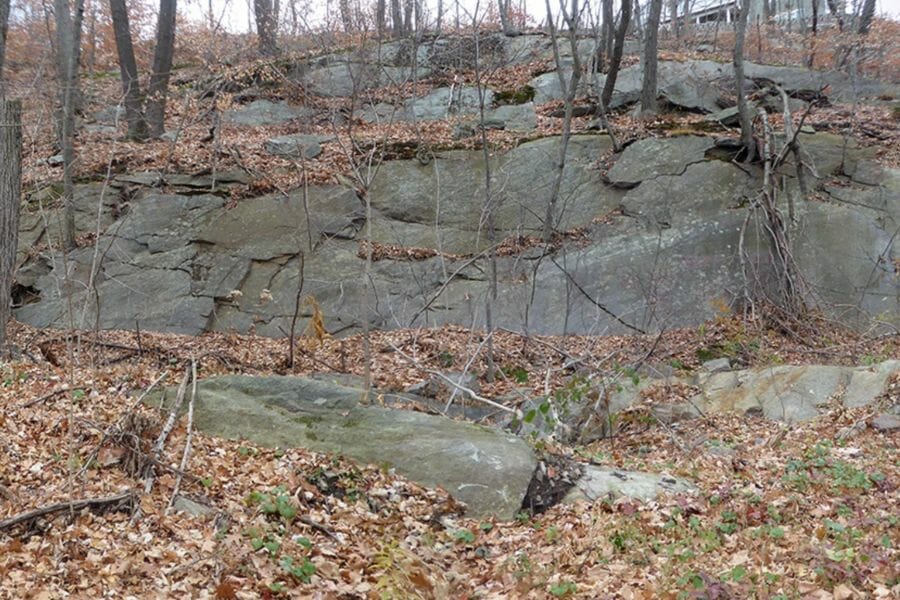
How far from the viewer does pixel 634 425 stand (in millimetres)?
8594

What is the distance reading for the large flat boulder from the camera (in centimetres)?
596

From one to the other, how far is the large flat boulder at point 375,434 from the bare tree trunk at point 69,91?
764 cm

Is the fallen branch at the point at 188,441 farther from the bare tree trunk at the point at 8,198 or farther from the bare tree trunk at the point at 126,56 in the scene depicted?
the bare tree trunk at the point at 126,56

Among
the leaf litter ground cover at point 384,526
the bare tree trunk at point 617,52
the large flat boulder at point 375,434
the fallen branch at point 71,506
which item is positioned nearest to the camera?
the leaf litter ground cover at point 384,526

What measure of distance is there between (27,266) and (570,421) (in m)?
Answer: 10.8

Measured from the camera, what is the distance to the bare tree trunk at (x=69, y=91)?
1331 cm

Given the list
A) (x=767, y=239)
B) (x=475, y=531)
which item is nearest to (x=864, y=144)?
(x=767, y=239)

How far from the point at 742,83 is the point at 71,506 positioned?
1283 centimetres

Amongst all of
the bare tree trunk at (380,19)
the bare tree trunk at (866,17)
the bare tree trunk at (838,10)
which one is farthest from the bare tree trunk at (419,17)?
the bare tree trunk at (838,10)

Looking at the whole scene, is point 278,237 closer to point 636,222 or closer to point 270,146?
point 270,146

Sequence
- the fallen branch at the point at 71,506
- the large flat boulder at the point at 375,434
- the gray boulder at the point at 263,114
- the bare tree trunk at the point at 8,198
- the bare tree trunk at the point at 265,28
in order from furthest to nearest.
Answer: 1. the bare tree trunk at the point at 265,28
2. the gray boulder at the point at 263,114
3. the bare tree trunk at the point at 8,198
4. the large flat boulder at the point at 375,434
5. the fallen branch at the point at 71,506

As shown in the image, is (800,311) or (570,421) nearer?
(570,421)

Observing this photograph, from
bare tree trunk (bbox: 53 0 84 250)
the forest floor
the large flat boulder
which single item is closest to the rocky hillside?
bare tree trunk (bbox: 53 0 84 250)

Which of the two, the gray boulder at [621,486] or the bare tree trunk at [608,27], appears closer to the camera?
the gray boulder at [621,486]
